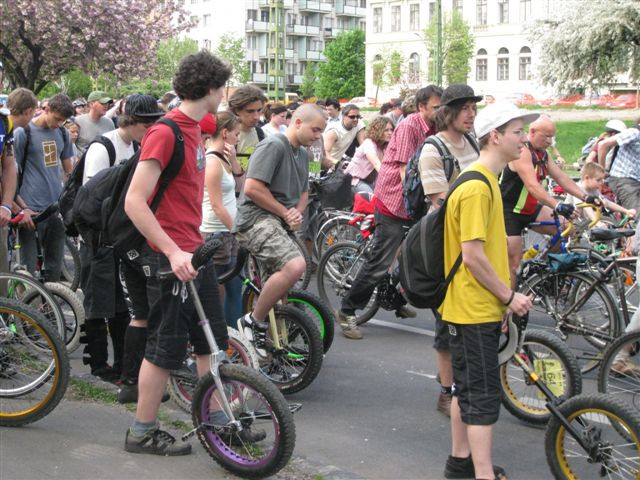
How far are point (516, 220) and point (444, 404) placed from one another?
227cm

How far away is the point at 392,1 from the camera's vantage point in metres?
101

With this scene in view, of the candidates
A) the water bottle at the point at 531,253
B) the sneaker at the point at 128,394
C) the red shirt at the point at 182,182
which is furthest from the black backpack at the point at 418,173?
the sneaker at the point at 128,394

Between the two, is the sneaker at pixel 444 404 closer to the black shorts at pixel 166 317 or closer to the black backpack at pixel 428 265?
the black backpack at pixel 428 265

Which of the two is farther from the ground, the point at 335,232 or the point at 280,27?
the point at 280,27

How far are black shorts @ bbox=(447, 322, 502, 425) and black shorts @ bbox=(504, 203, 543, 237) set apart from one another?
3.43 meters

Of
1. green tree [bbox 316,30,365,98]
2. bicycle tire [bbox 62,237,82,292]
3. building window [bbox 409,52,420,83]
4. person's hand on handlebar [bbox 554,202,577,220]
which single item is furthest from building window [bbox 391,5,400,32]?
person's hand on handlebar [bbox 554,202,577,220]

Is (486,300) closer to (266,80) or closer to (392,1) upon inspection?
(392,1)

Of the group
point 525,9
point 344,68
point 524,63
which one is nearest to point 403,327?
point 525,9

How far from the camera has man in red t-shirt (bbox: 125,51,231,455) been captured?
4.68 metres

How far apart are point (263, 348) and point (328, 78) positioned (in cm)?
10361

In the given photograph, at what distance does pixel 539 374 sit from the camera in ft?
18.0

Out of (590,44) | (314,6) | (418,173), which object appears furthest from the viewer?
(314,6)

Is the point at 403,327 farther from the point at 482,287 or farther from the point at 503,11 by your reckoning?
the point at 503,11

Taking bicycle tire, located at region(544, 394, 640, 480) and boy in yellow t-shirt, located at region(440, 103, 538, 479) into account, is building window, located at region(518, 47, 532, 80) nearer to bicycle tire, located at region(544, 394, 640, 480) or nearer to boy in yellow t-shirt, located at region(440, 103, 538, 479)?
boy in yellow t-shirt, located at region(440, 103, 538, 479)
